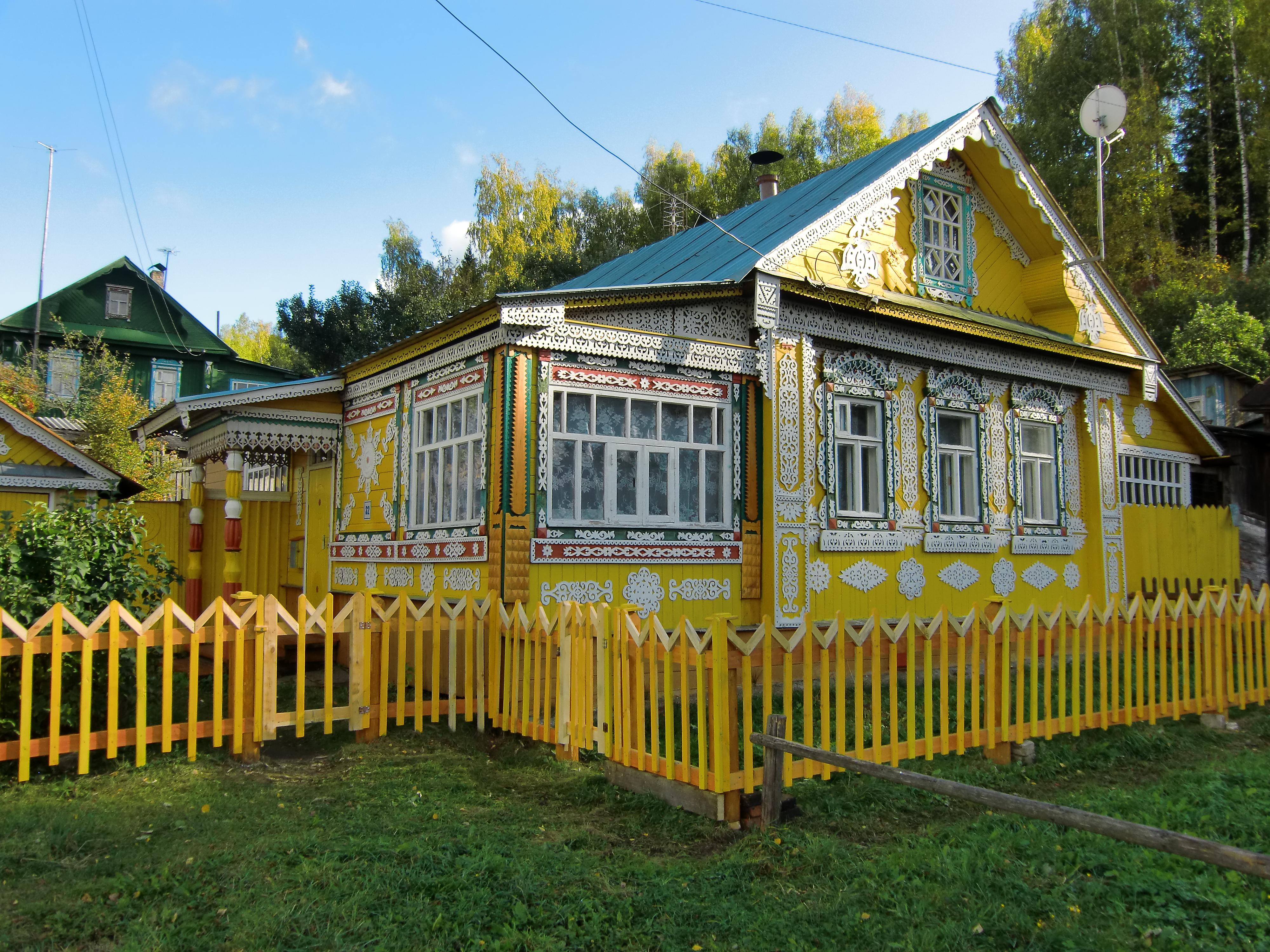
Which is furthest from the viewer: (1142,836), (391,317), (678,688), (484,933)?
(391,317)

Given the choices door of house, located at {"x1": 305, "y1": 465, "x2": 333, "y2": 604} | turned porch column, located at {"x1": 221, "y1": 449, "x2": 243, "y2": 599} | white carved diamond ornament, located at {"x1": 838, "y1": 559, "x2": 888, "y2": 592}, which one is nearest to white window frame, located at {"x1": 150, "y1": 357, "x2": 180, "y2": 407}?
door of house, located at {"x1": 305, "y1": 465, "x2": 333, "y2": 604}

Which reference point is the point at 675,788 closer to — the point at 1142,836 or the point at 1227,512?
the point at 1142,836

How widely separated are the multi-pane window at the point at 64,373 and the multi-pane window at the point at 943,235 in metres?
27.3

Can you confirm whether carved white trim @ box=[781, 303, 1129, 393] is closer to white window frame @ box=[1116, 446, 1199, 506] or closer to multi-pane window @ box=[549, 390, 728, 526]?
white window frame @ box=[1116, 446, 1199, 506]

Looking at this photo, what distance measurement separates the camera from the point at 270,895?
4.15 m

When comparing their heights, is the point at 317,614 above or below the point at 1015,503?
below

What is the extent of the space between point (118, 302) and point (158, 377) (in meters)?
2.95

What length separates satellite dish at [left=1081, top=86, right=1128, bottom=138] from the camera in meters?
13.7

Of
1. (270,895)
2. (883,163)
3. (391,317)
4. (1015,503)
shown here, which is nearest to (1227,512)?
(1015,503)

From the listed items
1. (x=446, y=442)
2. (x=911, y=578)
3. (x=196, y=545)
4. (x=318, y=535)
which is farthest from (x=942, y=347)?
(x=196, y=545)

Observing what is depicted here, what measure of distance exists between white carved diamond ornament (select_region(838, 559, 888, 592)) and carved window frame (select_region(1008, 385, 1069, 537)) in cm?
276

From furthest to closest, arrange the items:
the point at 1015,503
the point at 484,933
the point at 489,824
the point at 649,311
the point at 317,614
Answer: the point at 1015,503 → the point at 649,311 → the point at 317,614 → the point at 489,824 → the point at 484,933

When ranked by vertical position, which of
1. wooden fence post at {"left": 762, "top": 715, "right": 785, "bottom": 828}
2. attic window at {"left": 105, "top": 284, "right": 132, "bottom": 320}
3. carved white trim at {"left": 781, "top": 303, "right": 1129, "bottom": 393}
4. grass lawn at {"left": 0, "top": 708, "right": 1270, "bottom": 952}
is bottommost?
grass lawn at {"left": 0, "top": 708, "right": 1270, "bottom": 952}

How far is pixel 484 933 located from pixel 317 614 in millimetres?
3615
